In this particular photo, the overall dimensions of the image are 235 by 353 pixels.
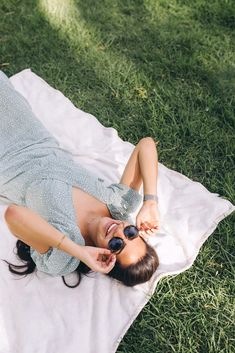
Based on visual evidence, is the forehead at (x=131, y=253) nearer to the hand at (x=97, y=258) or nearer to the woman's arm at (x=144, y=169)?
the hand at (x=97, y=258)

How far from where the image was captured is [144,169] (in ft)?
11.4

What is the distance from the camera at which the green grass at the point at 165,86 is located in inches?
122

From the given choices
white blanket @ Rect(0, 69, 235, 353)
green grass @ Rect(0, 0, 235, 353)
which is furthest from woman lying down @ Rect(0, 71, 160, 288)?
green grass @ Rect(0, 0, 235, 353)

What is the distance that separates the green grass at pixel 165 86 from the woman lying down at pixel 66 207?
1.31 feet

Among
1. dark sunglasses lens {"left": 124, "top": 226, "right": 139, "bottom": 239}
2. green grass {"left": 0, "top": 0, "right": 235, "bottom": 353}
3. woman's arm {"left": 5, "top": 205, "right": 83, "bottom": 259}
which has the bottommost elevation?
green grass {"left": 0, "top": 0, "right": 235, "bottom": 353}

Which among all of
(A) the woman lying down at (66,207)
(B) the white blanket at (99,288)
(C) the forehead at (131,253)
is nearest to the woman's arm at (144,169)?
(A) the woman lying down at (66,207)

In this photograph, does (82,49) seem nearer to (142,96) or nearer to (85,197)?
(142,96)

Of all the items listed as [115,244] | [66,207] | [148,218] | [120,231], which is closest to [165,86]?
[148,218]

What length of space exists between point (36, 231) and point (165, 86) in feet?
7.37

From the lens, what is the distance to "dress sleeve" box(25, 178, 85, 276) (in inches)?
123

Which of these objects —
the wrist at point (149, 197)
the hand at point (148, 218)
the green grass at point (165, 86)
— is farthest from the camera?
the wrist at point (149, 197)

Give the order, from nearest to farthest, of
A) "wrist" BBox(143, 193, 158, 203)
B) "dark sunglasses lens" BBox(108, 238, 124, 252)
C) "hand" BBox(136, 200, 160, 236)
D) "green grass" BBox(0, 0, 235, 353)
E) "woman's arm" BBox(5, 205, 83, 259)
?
Answer: "dark sunglasses lens" BBox(108, 238, 124, 252) → "woman's arm" BBox(5, 205, 83, 259) → "green grass" BBox(0, 0, 235, 353) → "hand" BBox(136, 200, 160, 236) → "wrist" BBox(143, 193, 158, 203)

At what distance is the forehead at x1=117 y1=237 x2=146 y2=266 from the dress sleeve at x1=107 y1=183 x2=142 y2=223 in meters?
0.40

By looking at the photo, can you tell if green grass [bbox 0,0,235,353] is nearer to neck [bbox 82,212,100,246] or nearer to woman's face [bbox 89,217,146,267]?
woman's face [bbox 89,217,146,267]
